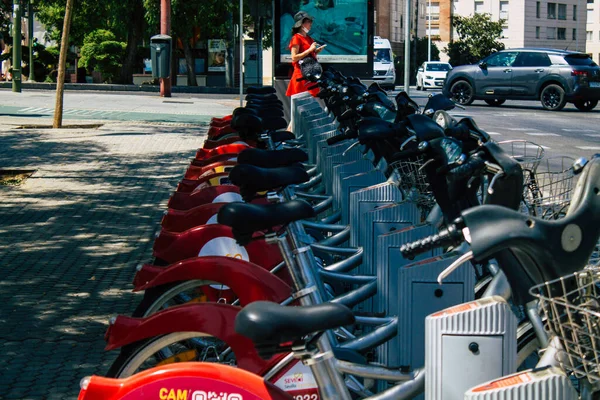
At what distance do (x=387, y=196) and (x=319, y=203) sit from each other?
1200 millimetres

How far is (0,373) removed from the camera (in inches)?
203

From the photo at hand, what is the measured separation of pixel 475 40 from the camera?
307 ft

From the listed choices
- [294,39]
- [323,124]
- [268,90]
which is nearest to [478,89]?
[294,39]

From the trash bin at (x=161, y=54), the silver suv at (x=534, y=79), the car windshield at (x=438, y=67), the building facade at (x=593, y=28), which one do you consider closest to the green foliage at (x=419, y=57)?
the car windshield at (x=438, y=67)

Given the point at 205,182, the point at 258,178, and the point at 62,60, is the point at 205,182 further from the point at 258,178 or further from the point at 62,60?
the point at 62,60

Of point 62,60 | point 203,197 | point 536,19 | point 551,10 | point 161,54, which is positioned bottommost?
point 203,197

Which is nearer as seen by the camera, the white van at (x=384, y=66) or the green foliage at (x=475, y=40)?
the white van at (x=384, y=66)

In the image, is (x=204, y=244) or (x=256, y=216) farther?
(x=204, y=244)

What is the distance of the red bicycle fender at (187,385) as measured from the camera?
9.32ft

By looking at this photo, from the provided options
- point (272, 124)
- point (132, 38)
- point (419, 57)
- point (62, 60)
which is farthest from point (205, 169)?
point (419, 57)

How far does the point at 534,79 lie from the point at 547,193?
2780cm

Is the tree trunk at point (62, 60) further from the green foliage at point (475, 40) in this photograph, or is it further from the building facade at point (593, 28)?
the building facade at point (593, 28)

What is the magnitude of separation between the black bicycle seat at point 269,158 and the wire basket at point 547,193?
1.08 metres

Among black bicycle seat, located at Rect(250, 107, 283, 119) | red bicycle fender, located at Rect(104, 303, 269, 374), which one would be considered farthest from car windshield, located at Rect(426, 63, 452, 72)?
red bicycle fender, located at Rect(104, 303, 269, 374)
